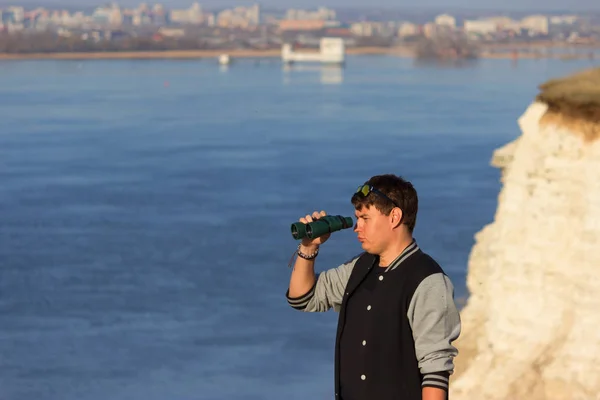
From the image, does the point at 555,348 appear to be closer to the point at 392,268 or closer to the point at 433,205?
the point at 392,268

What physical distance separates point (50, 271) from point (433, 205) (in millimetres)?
19518

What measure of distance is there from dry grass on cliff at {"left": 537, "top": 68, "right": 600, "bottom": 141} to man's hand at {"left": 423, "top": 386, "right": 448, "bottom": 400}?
1082 cm

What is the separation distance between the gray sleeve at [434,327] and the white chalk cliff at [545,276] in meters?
11.1

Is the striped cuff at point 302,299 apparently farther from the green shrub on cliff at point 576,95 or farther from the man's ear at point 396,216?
the green shrub on cliff at point 576,95

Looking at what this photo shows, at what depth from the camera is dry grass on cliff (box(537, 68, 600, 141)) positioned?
14344mm

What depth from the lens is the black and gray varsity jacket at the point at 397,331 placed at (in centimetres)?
390

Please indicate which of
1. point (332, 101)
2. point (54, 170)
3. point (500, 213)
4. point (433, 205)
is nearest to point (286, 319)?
point (433, 205)

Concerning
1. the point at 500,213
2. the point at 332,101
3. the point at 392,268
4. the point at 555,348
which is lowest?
the point at 332,101

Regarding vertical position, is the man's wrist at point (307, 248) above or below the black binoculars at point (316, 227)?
below

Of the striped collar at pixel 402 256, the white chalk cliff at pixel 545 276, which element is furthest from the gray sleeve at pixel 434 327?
the white chalk cliff at pixel 545 276

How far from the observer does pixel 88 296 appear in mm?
42844

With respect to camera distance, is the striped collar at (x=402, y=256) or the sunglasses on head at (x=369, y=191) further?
the striped collar at (x=402, y=256)

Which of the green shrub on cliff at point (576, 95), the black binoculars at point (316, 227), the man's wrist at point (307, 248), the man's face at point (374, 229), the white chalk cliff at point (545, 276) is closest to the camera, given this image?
the man's face at point (374, 229)

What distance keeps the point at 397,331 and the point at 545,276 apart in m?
12.2
